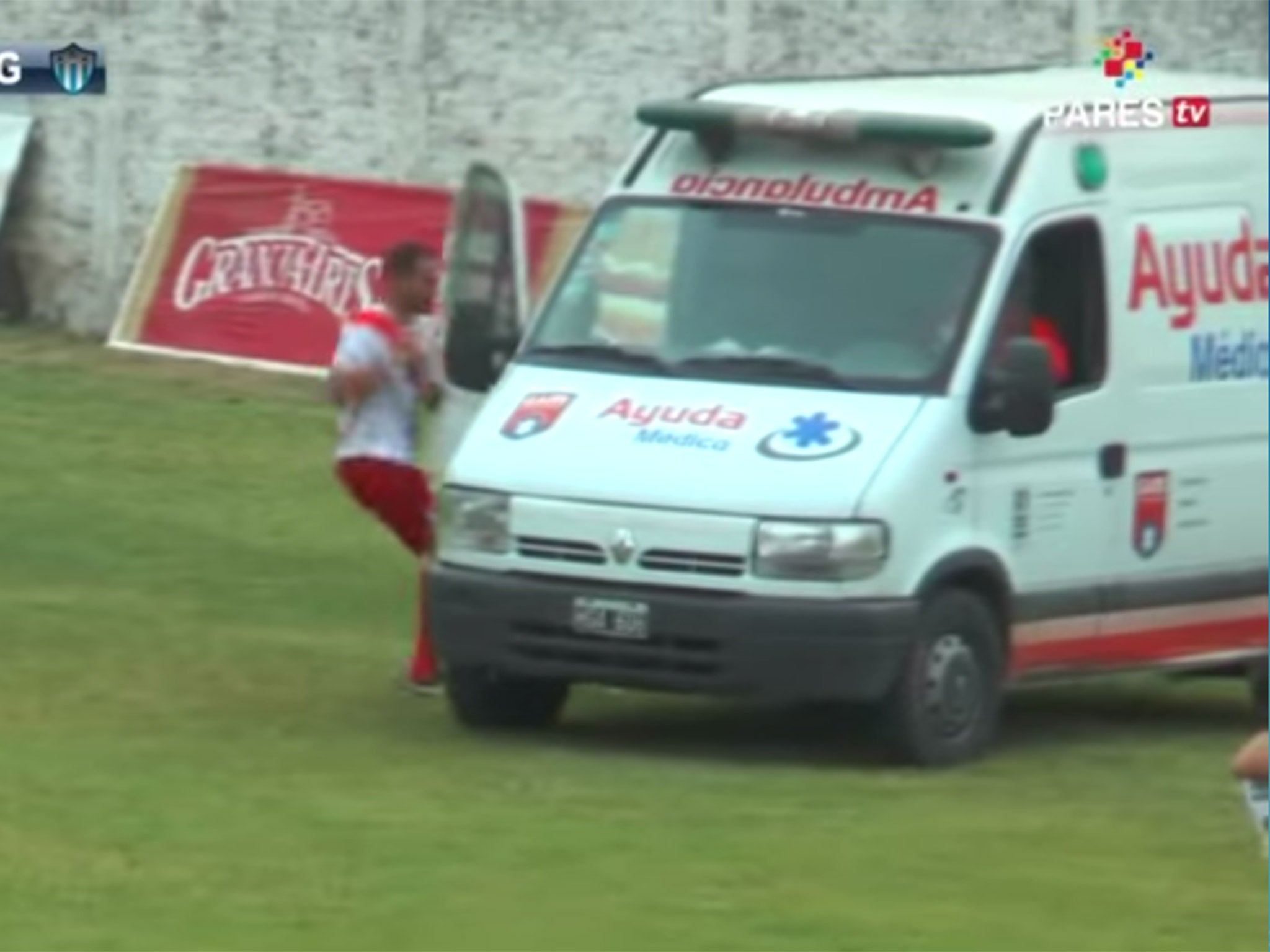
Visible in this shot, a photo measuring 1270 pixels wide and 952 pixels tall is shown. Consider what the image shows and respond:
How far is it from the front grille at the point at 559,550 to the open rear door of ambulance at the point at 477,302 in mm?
1074

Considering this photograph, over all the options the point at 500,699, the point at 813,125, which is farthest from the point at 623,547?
the point at 813,125

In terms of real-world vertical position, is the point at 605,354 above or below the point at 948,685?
above

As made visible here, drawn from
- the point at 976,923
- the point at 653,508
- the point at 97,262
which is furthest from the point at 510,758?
the point at 97,262

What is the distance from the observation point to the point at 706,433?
525 inches

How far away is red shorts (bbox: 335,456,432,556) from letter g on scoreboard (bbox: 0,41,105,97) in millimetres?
13107

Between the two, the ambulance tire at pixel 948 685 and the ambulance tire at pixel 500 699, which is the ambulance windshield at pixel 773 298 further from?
the ambulance tire at pixel 500 699

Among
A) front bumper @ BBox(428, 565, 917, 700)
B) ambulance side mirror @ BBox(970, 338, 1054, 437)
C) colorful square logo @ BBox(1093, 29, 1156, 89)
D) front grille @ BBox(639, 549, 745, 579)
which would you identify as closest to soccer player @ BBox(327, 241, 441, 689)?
front bumper @ BBox(428, 565, 917, 700)

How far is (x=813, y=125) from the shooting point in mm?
13938

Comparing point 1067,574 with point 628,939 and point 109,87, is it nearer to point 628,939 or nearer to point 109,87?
point 628,939

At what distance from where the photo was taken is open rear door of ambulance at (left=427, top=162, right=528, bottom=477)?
1464 centimetres

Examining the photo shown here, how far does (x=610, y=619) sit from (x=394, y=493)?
167cm

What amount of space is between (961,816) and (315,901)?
8.70ft

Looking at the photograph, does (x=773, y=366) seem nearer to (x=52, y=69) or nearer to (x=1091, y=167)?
(x=1091, y=167)

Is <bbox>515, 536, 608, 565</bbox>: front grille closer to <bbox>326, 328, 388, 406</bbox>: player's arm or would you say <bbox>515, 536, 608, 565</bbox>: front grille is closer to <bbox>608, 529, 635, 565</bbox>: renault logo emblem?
<bbox>608, 529, 635, 565</bbox>: renault logo emblem
